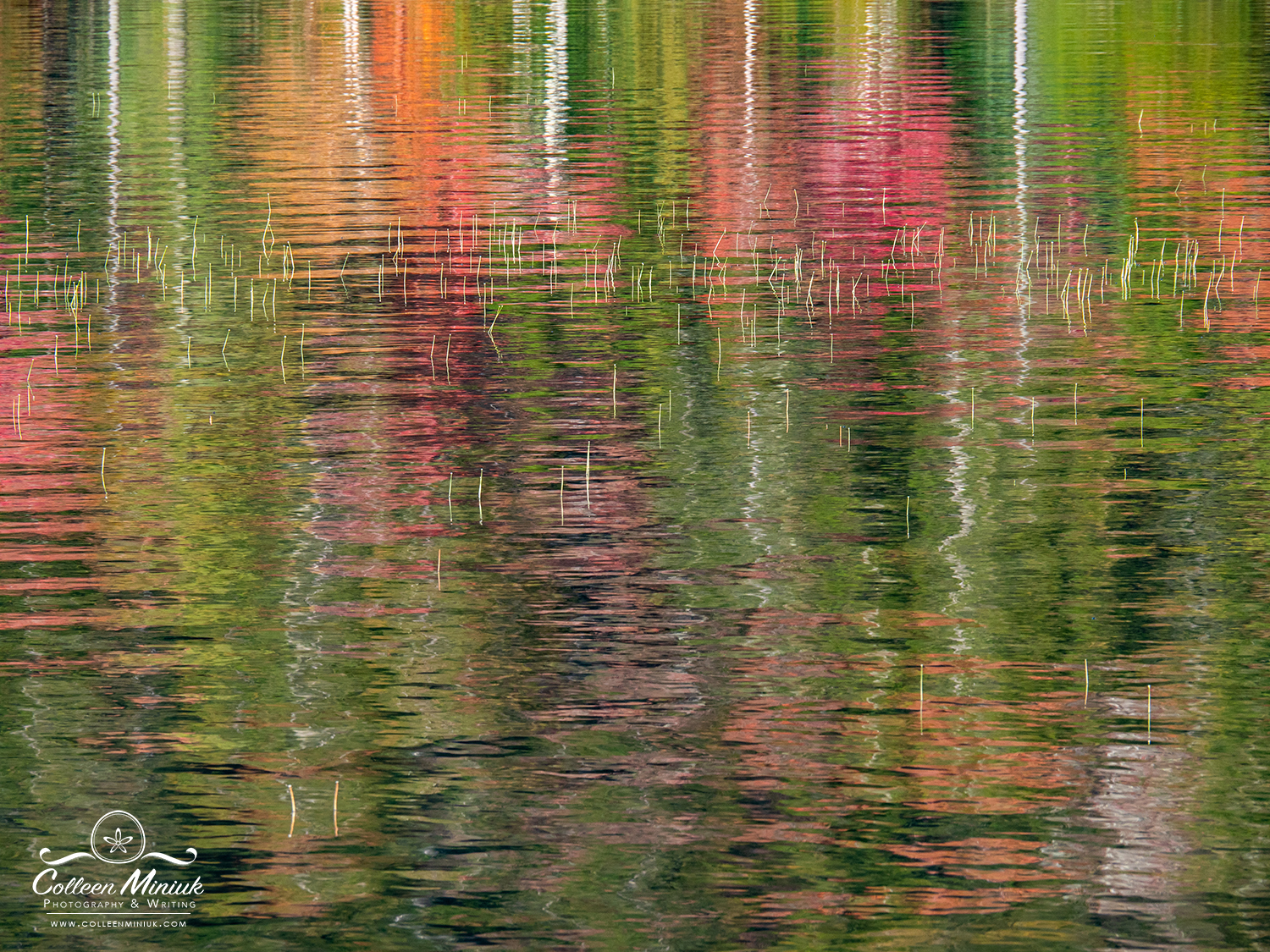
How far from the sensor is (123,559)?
18.1m

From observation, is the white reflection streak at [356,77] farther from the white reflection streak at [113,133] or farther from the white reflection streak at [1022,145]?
the white reflection streak at [1022,145]

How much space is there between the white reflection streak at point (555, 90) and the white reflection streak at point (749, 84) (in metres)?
4.17

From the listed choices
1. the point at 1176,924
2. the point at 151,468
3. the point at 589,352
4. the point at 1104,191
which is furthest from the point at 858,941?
the point at 1104,191

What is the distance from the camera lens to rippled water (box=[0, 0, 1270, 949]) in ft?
39.9

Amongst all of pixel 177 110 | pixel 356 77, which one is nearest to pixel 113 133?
pixel 177 110

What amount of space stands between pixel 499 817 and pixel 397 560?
558 cm

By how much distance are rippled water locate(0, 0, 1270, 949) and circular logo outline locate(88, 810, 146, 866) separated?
63 mm

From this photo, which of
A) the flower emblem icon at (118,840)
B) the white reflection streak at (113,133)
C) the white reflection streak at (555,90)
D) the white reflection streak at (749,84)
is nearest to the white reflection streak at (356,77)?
the white reflection streak at (555,90)

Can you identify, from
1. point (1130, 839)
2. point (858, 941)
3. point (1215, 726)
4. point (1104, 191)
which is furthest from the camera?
point (1104, 191)

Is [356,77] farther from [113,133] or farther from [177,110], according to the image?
[113,133]

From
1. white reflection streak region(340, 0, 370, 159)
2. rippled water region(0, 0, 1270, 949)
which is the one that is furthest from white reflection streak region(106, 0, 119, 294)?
white reflection streak region(340, 0, 370, 159)

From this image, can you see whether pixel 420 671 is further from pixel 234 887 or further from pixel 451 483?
pixel 451 483

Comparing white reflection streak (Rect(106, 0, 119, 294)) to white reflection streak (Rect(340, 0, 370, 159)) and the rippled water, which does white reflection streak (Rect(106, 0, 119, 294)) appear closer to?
the rippled water

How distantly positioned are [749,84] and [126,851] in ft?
184
